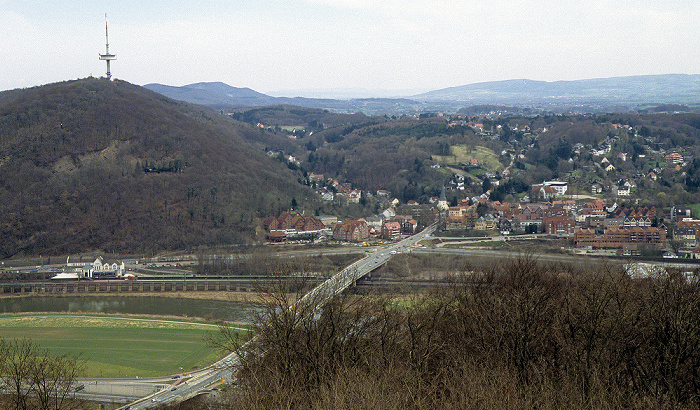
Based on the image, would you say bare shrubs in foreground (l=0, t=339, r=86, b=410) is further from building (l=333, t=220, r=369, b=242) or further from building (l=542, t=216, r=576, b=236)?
building (l=542, t=216, r=576, b=236)

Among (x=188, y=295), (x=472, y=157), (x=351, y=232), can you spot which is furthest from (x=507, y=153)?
(x=188, y=295)

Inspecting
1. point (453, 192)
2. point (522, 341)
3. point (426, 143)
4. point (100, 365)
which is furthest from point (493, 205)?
point (522, 341)

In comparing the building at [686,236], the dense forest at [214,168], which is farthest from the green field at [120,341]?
the building at [686,236]

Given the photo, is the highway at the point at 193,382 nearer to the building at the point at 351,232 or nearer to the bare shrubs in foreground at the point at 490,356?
the bare shrubs in foreground at the point at 490,356

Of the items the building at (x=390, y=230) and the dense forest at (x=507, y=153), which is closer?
the building at (x=390, y=230)

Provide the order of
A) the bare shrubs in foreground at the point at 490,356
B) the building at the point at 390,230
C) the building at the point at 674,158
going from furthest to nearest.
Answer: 1. the building at the point at 674,158
2. the building at the point at 390,230
3. the bare shrubs in foreground at the point at 490,356

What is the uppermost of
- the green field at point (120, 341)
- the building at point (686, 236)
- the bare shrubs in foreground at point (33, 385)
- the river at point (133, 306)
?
the bare shrubs in foreground at point (33, 385)
